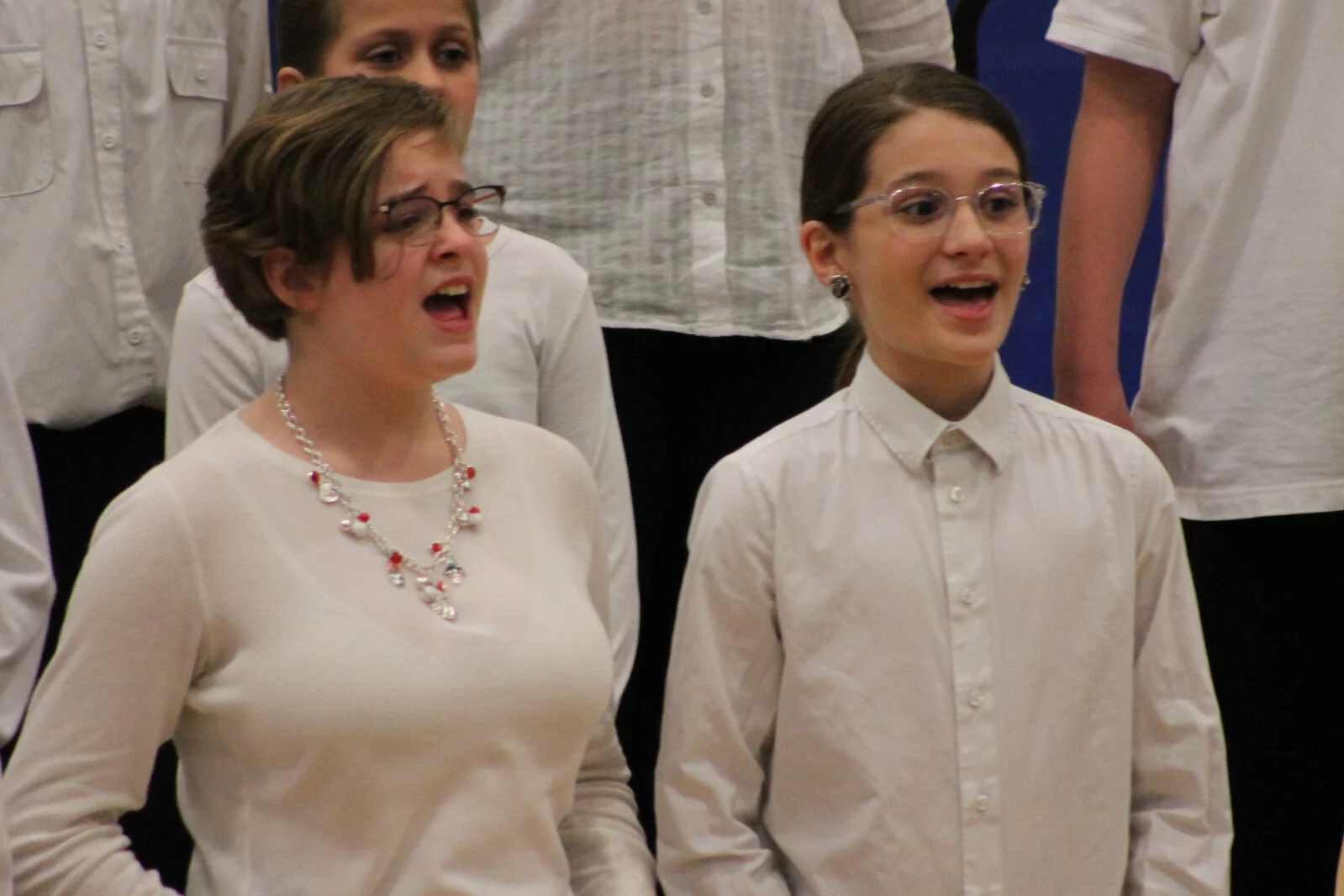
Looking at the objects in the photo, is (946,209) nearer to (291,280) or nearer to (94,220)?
(291,280)

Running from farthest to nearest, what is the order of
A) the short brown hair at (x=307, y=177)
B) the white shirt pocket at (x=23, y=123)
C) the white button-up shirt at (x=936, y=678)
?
the white shirt pocket at (x=23, y=123)
the white button-up shirt at (x=936, y=678)
the short brown hair at (x=307, y=177)

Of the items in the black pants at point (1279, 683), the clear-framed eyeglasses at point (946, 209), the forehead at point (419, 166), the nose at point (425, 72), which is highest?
the forehead at point (419, 166)

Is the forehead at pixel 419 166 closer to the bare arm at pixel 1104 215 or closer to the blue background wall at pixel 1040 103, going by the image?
the bare arm at pixel 1104 215

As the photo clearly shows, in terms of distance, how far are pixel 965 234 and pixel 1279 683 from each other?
29.4 inches

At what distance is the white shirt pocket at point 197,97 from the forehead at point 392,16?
374 mm

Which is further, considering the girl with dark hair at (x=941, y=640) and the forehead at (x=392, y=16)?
the forehead at (x=392, y=16)

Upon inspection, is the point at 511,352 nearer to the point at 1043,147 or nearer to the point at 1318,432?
the point at 1318,432

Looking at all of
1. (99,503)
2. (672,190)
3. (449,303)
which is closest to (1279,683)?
(672,190)

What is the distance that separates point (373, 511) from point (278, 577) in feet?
0.39

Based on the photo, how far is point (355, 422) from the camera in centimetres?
179

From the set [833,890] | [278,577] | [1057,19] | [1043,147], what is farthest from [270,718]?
[1043,147]

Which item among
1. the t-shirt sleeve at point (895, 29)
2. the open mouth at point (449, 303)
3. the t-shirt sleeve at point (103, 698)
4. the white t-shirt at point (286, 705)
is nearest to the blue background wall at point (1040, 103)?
the t-shirt sleeve at point (895, 29)

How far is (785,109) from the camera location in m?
2.54

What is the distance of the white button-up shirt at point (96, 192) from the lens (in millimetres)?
2475
